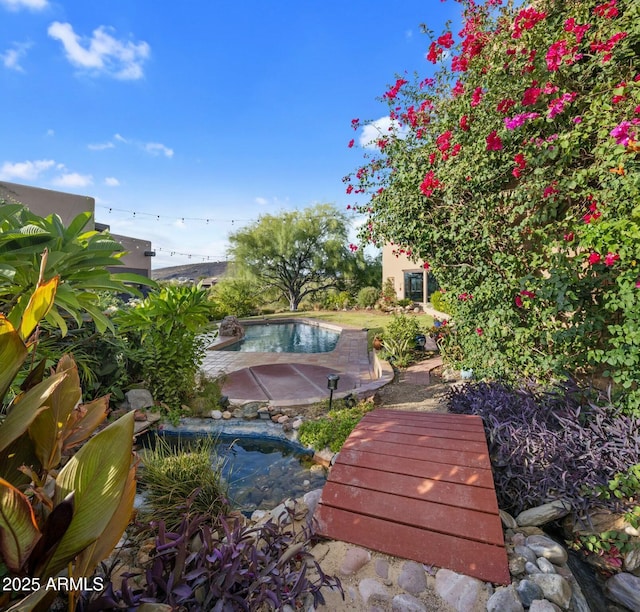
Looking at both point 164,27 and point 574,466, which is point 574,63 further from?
point 164,27

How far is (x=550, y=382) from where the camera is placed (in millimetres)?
3389

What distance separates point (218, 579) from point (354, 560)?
0.77m

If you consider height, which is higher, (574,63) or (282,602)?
(574,63)

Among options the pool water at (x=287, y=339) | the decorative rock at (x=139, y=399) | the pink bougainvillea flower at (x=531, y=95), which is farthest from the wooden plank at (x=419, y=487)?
the pool water at (x=287, y=339)

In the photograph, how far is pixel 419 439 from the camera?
247 centimetres

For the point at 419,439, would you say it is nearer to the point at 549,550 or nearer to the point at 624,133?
the point at 549,550

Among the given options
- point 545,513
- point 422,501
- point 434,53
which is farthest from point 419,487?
point 434,53

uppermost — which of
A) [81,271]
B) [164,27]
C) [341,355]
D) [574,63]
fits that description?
[164,27]

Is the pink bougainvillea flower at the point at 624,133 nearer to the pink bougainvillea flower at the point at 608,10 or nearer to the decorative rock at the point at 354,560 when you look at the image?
the pink bougainvillea flower at the point at 608,10

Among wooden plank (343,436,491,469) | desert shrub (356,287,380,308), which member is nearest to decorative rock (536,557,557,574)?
wooden plank (343,436,491,469)

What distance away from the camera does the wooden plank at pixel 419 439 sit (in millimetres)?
2295

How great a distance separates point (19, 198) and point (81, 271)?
12.4 m

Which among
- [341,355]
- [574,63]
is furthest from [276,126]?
[574,63]

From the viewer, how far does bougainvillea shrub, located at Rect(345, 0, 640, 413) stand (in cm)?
260
